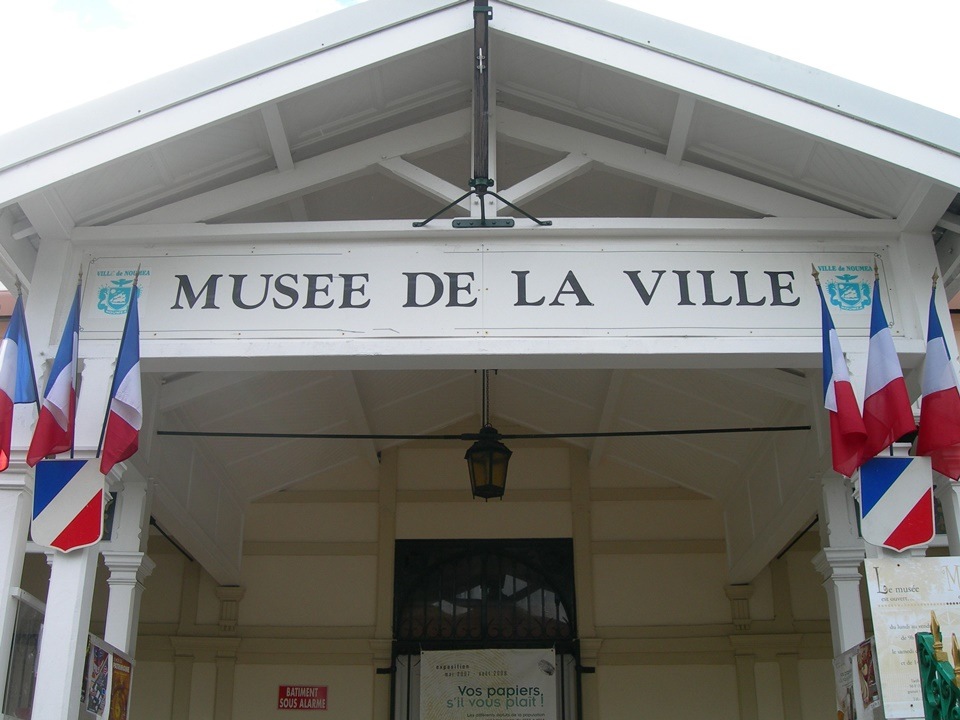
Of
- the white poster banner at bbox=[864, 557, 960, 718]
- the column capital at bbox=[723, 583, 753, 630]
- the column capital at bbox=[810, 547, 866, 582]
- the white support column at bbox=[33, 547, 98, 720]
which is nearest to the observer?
the white poster banner at bbox=[864, 557, 960, 718]

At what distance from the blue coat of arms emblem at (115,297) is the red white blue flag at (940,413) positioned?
363 centimetres

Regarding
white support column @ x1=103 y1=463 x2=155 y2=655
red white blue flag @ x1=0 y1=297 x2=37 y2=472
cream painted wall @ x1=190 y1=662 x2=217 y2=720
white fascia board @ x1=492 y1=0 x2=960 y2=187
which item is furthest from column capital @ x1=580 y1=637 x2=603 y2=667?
red white blue flag @ x1=0 y1=297 x2=37 y2=472

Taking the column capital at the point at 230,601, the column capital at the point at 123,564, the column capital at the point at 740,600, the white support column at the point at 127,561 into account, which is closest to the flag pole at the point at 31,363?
the white support column at the point at 127,561

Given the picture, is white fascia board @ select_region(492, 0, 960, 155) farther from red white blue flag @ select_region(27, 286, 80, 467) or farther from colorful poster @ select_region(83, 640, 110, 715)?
colorful poster @ select_region(83, 640, 110, 715)

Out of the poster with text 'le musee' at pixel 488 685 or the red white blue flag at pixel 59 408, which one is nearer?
the red white blue flag at pixel 59 408

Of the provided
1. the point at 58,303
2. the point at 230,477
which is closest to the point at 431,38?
the point at 58,303

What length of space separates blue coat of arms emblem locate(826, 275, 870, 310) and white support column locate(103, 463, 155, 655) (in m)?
3.88

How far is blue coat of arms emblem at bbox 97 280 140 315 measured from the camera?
5.05 m

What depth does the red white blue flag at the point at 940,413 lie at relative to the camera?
4465mm

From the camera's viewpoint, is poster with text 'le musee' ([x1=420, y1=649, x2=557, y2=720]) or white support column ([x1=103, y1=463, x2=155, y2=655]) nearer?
white support column ([x1=103, y1=463, x2=155, y2=655])

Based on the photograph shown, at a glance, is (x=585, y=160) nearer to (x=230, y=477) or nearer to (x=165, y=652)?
(x=230, y=477)

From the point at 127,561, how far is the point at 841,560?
397 centimetres

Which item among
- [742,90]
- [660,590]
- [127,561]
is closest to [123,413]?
[127,561]

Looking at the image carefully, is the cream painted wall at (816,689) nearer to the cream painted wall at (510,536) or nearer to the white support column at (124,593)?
the cream painted wall at (510,536)
